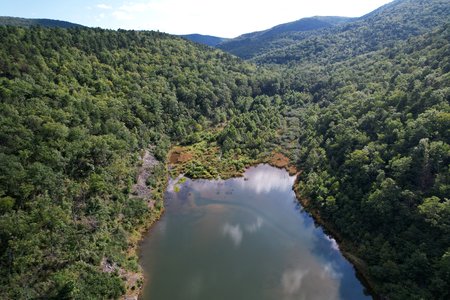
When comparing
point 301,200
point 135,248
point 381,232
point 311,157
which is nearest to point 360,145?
point 311,157

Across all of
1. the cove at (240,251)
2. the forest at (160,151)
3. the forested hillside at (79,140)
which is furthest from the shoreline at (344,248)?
the forested hillside at (79,140)

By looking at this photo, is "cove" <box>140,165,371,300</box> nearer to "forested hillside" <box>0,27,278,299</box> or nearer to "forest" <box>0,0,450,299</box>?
"forest" <box>0,0,450,299</box>

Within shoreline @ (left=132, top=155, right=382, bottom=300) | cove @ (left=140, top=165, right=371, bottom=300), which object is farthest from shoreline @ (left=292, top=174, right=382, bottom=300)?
cove @ (left=140, top=165, right=371, bottom=300)

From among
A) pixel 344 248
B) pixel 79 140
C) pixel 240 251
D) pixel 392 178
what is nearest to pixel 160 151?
pixel 79 140

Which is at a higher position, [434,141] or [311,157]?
[434,141]

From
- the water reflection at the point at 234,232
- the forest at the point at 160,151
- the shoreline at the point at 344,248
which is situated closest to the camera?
the forest at the point at 160,151

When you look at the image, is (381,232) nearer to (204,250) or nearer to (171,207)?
(204,250)

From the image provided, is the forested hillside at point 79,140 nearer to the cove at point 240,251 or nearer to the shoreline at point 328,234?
the shoreline at point 328,234
